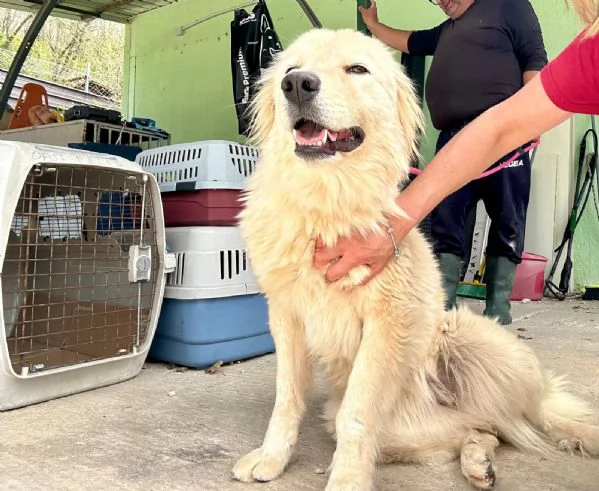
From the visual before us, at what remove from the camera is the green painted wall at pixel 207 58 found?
4.43 m

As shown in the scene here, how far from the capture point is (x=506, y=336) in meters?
1.60

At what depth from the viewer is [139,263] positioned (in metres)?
2.08

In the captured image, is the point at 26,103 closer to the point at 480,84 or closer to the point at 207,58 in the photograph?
the point at 207,58

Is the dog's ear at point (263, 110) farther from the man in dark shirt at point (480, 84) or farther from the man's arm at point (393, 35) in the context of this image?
the man's arm at point (393, 35)

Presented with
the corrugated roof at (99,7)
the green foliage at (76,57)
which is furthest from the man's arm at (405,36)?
the green foliage at (76,57)

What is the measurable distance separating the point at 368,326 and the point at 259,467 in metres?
0.43

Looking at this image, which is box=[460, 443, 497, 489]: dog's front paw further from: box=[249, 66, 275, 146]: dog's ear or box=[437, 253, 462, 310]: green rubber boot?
box=[437, 253, 462, 310]: green rubber boot

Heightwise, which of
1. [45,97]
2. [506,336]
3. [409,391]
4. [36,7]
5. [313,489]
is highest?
[36,7]

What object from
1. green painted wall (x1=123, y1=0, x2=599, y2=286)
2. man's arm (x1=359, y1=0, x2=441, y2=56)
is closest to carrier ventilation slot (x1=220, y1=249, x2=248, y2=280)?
man's arm (x1=359, y1=0, x2=441, y2=56)

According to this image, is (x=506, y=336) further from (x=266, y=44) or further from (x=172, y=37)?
(x=172, y=37)

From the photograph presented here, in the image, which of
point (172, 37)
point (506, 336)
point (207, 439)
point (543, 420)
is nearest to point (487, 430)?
point (543, 420)

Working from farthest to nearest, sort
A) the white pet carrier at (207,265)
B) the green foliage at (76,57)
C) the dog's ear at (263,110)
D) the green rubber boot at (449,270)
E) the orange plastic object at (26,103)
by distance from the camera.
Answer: the green foliage at (76,57) → the orange plastic object at (26,103) → the green rubber boot at (449,270) → the white pet carrier at (207,265) → the dog's ear at (263,110)

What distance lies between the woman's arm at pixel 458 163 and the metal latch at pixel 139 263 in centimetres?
102

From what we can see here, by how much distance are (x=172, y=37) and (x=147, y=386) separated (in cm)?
563
